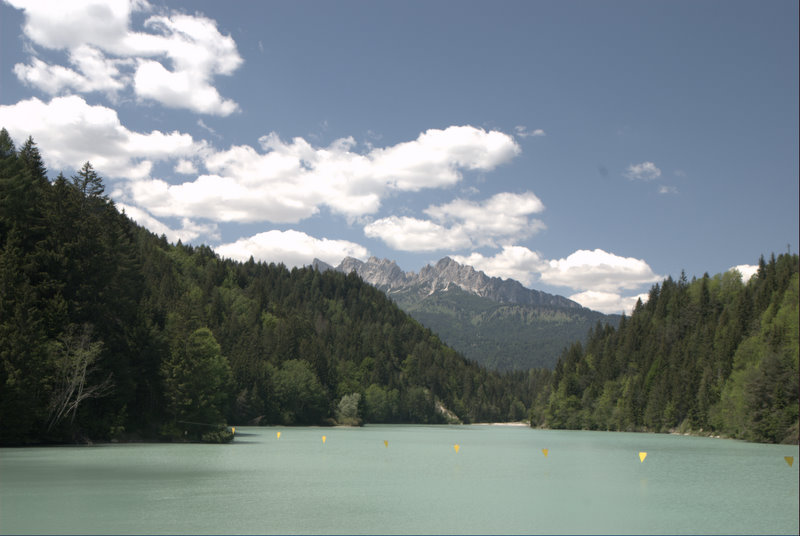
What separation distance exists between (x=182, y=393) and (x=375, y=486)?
137 feet

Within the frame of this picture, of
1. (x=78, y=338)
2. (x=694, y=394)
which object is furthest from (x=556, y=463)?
(x=694, y=394)

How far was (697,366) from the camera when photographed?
135500 millimetres

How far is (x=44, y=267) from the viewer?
63.2 metres

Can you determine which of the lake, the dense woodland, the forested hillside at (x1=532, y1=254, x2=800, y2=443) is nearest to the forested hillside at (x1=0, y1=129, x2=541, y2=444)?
the dense woodland

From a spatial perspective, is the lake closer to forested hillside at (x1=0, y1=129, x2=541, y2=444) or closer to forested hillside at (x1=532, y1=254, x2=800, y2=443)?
forested hillside at (x1=0, y1=129, x2=541, y2=444)

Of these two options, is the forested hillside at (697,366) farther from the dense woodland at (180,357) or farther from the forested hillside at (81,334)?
the forested hillside at (81,334)

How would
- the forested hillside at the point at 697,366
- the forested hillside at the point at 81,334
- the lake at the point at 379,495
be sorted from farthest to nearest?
1. the forested hillside at the point at 697,366
2. the forested hillside at the point at 81,334
3. the lake at the point at 379,495

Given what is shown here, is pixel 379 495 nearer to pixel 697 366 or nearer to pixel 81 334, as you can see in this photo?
pixel 81 334

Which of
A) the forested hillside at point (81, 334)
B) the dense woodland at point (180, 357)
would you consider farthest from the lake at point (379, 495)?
the dense woodland at point (180, 357)

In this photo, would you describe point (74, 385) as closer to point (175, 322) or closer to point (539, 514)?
point (175, 322)

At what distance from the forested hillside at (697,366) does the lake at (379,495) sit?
34.6 m

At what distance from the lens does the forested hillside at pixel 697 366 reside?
3521 inches

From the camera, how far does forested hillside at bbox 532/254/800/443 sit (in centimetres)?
8944

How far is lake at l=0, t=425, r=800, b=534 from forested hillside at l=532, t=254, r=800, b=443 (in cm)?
3457
